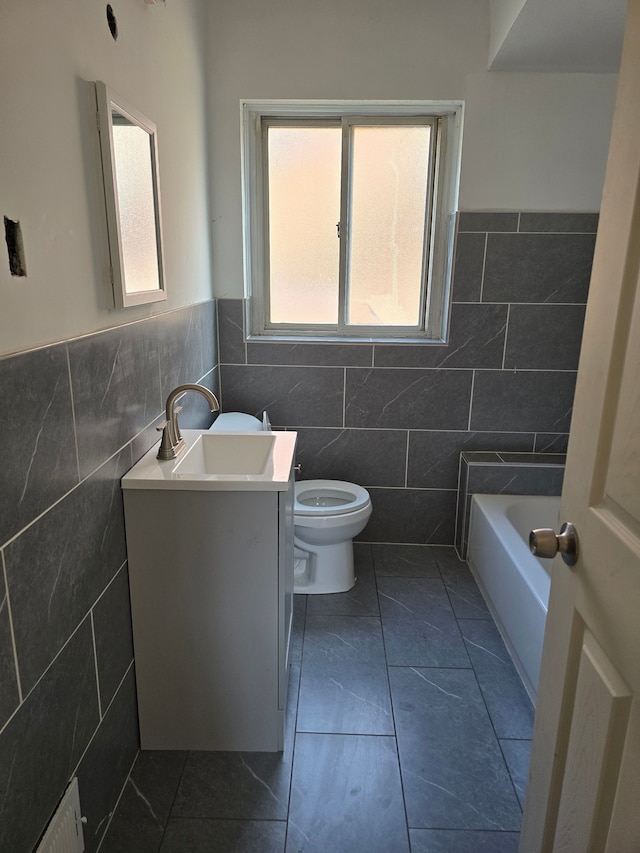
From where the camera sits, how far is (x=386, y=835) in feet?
4.87

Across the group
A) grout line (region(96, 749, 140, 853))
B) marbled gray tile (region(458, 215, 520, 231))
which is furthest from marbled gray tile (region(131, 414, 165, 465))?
marbled gray tile (region(458, 215, 520, 231))

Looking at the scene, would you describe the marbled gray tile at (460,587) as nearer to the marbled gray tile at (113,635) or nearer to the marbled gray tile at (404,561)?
the marbled gray tile at (404,561)

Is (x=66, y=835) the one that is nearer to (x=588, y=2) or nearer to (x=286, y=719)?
(x=286, y=719)

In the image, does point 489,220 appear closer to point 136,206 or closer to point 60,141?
point 136,206

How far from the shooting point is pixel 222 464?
2008 millimetres

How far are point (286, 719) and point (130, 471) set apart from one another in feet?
3.22

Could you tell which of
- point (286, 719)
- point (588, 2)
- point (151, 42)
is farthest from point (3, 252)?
point (588, 2)

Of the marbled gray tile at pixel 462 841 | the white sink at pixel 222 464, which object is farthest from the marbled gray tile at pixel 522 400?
the marbled gray tile at pixel 462 841

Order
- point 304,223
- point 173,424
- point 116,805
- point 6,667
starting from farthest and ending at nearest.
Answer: point 304,223, point 173,424, point 116,805, point 6,667

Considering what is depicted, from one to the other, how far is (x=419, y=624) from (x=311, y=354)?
138cm

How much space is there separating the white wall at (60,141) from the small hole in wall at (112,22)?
0.02m

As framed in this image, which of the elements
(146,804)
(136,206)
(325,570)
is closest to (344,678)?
(325,570)

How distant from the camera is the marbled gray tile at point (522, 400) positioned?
112 inches

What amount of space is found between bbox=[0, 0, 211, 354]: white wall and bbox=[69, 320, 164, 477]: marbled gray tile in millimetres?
51
